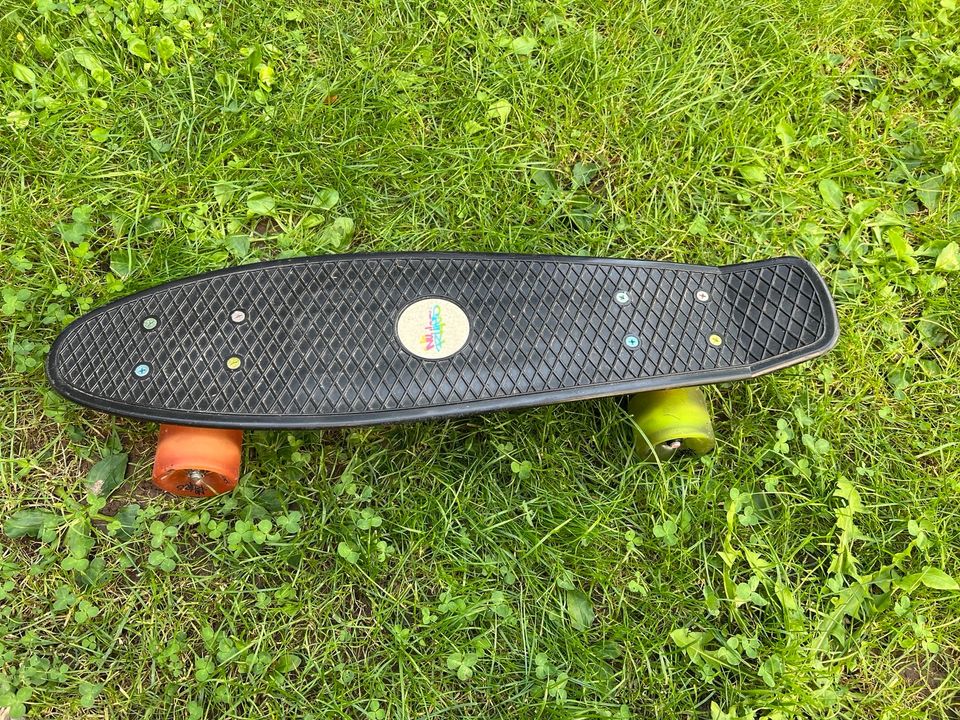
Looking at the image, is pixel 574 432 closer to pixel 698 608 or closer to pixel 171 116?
pixel 698 608

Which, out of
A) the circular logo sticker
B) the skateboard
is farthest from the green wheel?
the circular logo sticker

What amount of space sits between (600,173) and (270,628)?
4.45 ft

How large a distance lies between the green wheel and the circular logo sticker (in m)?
0.42

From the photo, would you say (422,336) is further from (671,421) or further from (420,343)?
(671,421)

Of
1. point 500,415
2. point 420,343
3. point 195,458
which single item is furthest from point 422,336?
point 195,458

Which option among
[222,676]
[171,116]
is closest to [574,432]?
[222,676]

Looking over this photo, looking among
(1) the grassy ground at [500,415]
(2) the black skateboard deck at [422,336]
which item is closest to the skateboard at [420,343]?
(2) the black skateboard deck at [422,336]

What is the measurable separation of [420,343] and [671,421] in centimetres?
56

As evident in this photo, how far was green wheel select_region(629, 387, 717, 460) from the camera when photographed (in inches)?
60.0

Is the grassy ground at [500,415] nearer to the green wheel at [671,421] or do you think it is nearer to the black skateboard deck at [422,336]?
the green wheel at [671,421]

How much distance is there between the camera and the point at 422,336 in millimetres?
1498

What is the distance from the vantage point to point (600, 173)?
192 cm

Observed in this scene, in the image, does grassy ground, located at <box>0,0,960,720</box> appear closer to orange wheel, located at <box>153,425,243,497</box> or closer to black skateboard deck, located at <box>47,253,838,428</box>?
orange wheel, located at <box>153,425,243,497</box>

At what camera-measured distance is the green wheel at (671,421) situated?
5.00 ft
